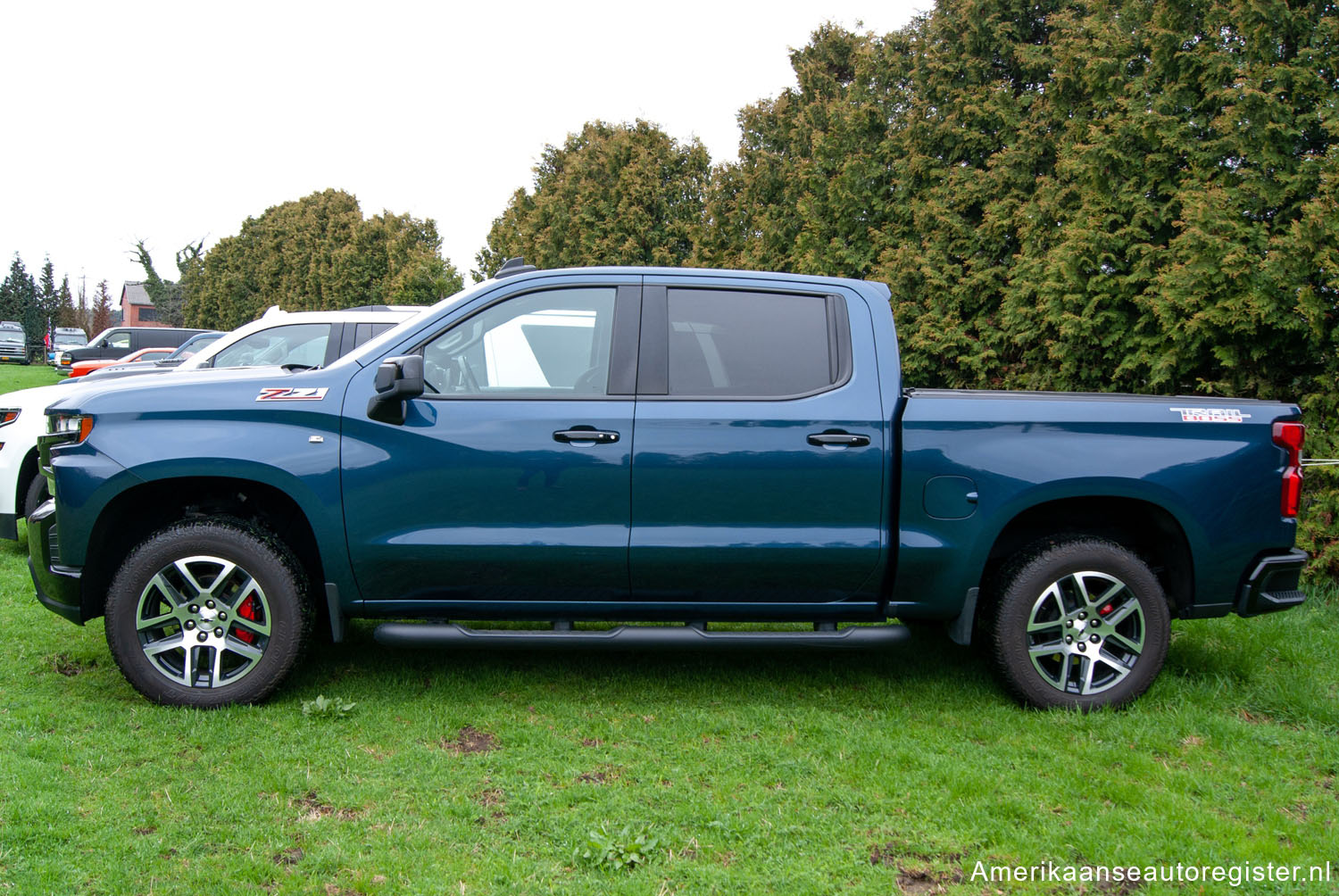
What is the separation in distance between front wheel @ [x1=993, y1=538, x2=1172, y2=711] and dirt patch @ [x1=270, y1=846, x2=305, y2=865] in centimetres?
292

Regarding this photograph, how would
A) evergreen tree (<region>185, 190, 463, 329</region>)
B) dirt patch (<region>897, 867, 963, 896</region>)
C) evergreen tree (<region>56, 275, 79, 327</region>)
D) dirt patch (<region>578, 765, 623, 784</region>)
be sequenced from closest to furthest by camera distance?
dirt patch (<region>897, 867, 963, 896</region>) < dirt patch (<region>578, 765, 623, 784</region>) < evergreen tree (<region>185, 190, 463, 329</region>) < evergreen tree (<region>56, 275, 79, 327</region>)

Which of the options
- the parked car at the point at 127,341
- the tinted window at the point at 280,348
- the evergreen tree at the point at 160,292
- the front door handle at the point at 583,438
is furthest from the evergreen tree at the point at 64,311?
the front door handle at the point at 583,438

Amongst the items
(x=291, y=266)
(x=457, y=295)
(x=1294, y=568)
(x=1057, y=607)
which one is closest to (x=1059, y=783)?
(x=1057, y=607)

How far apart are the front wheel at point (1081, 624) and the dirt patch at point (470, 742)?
225 cm

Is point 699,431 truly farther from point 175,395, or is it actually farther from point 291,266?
point 291,266

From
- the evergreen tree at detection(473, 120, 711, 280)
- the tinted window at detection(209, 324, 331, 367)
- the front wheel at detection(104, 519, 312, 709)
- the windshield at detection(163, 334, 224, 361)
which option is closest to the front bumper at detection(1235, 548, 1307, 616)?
the front wheel at detection(104, 519, 312, 709)

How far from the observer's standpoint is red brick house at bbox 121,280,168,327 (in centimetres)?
8569

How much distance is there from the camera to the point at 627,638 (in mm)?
4035

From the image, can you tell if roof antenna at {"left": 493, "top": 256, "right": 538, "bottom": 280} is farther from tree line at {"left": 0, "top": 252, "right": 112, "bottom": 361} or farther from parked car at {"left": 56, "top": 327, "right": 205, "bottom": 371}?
tree line at {"left": 0, "top": 252, "right": 112, "bottom": 361}

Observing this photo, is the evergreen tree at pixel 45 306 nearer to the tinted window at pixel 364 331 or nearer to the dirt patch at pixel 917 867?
the tinted window at pixel 364 331

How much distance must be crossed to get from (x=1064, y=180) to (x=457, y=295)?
5.41m

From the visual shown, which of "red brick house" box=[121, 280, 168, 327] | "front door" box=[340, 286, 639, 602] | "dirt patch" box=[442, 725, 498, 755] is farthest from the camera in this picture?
"red brick house" box=[121, 280, 168, 327]

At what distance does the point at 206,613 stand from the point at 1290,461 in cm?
479

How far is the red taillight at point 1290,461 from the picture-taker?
13.3ft
